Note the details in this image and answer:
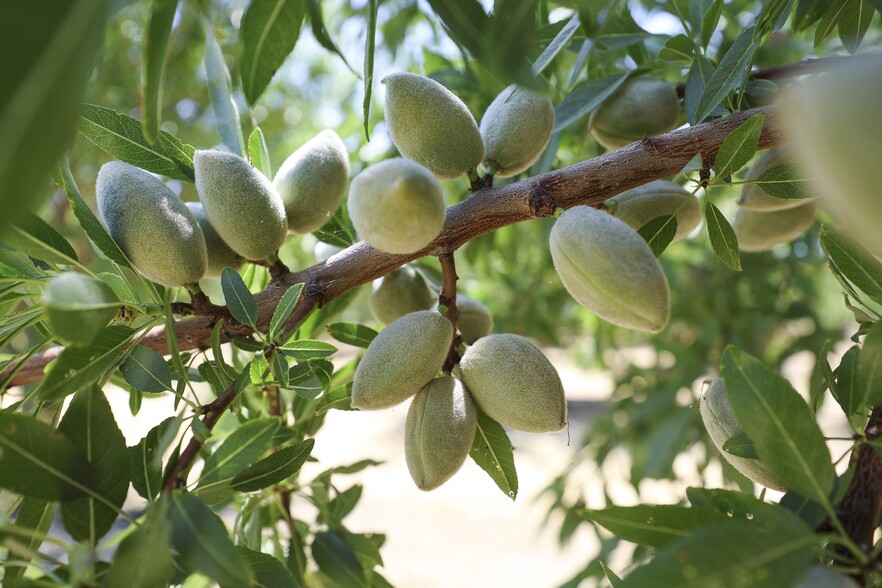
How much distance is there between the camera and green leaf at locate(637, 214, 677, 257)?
91cm

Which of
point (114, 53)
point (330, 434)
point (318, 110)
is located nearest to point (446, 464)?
point (114, 53)

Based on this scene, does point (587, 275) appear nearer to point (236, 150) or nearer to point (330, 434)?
point (236, 150)

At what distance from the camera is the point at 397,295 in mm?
1076

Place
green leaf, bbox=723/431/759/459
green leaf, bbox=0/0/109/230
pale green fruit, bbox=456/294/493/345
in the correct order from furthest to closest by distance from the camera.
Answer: pale green fruit, bbox=456/294/493/345
green leaf, bbox=723/431/759/459
green leaf, bbox=0/0/109/230

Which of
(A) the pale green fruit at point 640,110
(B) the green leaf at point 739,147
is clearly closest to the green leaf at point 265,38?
(B) the green leaf at point 739,147

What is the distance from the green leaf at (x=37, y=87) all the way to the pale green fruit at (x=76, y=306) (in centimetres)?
23

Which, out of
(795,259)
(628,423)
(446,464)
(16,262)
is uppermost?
(16,262)

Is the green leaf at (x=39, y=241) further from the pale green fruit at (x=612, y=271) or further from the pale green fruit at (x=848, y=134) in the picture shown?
the pale green fruit at (x=848, y=134)

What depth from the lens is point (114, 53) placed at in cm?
397

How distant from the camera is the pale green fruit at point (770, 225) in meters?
1.12

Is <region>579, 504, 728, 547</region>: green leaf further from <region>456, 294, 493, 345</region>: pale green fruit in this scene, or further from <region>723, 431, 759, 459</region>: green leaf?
<region>456, 294, 493, 345</region>: pale green fruit

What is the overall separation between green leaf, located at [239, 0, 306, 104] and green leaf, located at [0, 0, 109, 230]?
0.82ft

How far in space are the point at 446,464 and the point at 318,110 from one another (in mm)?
4475

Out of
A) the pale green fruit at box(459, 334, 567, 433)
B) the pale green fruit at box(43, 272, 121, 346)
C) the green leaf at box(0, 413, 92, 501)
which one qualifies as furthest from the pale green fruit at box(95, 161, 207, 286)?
the pale green fruit at box(459, 334, 567, 433)
